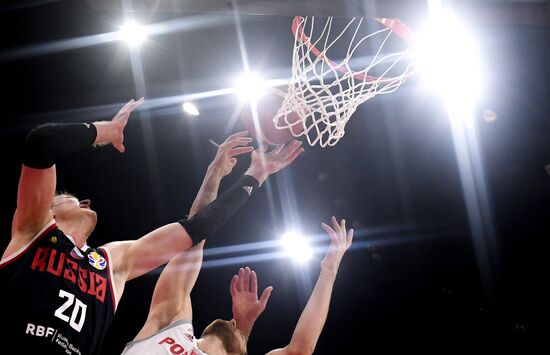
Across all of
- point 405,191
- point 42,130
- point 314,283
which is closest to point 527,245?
point 405,191

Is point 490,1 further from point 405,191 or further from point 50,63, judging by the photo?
point 405,191

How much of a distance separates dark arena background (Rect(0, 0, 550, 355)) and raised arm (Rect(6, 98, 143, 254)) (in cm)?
45

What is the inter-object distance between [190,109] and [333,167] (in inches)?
50.0

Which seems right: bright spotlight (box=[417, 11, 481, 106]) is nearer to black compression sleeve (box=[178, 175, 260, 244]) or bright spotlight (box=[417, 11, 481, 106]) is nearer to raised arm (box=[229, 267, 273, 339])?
black compression sleeve (box=[178, 175, 260, 244])

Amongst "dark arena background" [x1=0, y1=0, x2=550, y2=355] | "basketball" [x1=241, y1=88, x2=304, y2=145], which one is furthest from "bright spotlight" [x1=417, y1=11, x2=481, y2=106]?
"basketball" [x1=241, y1=88, x2=304, y2=145]

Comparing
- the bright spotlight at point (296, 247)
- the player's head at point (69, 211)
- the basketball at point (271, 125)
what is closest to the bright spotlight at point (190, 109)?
the basketball at point (271, 125)

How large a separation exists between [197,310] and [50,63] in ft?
5.33

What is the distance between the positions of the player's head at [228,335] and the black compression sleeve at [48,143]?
129 centimetres

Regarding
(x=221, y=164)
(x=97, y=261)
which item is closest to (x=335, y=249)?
(x=221, y=164)

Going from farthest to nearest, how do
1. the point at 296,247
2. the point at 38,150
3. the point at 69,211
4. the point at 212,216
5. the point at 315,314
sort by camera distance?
1. the point at 296,247
2. the point at 315,314
3. the point at 212,216
4. the point at 69,211
5. the point at 38,150

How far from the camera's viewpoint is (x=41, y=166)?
196 centimetres

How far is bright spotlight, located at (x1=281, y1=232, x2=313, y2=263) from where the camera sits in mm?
3781

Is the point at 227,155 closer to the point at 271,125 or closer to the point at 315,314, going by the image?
the point at 271,125

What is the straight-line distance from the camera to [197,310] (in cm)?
302
